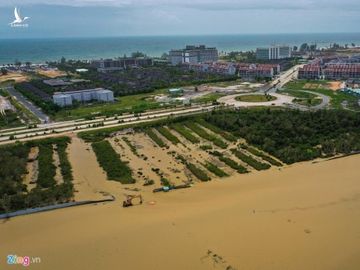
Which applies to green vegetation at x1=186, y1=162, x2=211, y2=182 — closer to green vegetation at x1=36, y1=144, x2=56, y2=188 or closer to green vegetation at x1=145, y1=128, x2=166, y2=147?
green vegetation at x1=145, y1=128, x2=166, y2=147

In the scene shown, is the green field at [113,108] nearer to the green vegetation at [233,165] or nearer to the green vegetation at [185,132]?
the green vegetation at [185,132]

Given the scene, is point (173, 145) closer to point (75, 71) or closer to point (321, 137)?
point (321, 137)

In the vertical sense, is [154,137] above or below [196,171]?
above

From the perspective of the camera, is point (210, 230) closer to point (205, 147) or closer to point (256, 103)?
point (205, 147)

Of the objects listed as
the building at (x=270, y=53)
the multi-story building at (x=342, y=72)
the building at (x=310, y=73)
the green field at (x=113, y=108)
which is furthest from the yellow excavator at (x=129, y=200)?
the building at (x=270, y=53)

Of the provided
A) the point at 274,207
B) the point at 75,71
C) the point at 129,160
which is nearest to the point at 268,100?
the point at 129,160

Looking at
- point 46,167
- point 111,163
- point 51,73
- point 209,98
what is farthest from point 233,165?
point 51,73
